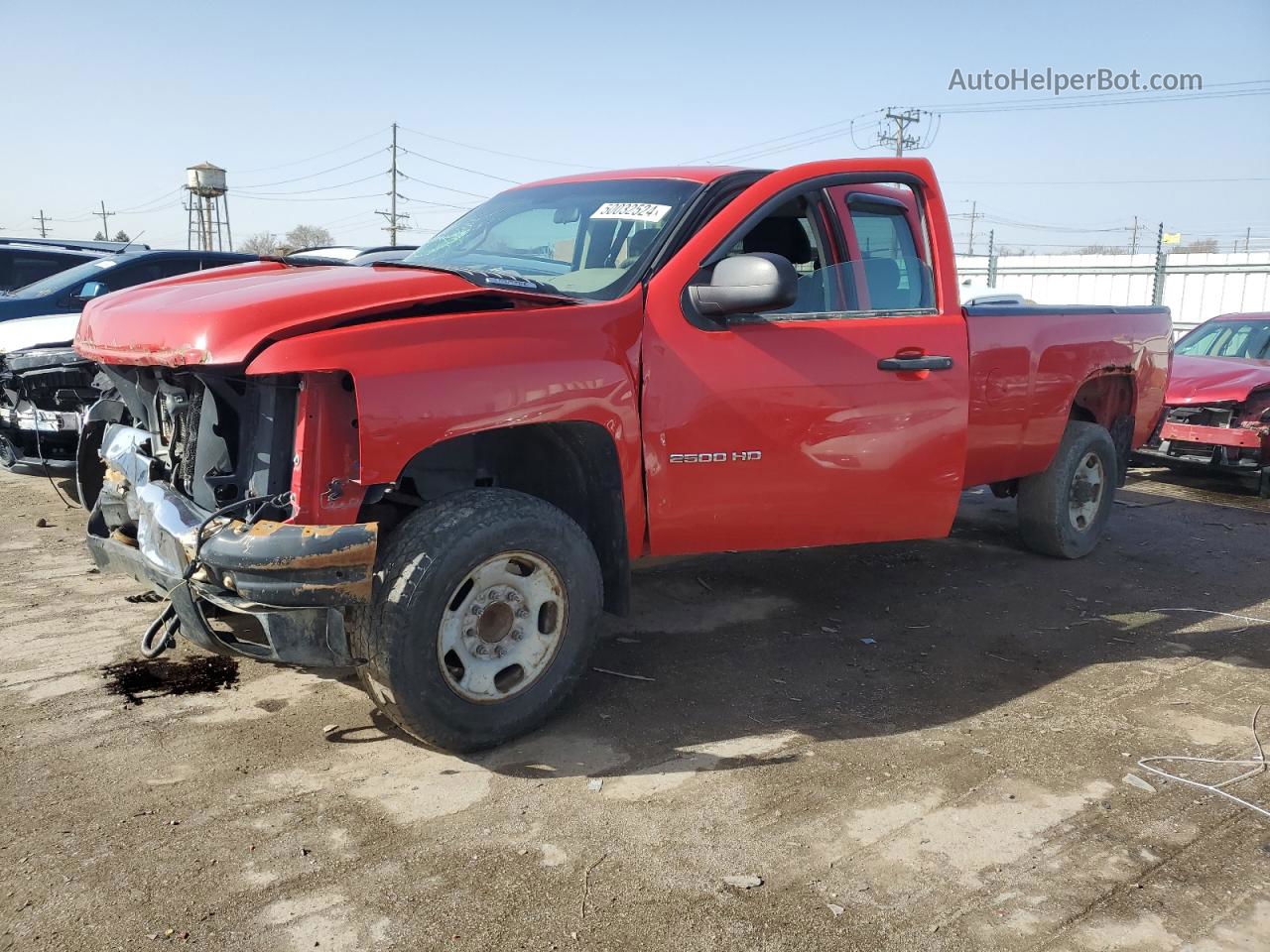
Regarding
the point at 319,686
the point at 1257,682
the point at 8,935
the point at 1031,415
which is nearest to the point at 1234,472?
the point at 1031,415

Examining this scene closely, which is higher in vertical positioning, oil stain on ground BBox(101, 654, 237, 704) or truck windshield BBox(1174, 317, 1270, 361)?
truck windshield BBox(1174, 317, 1270, 361)

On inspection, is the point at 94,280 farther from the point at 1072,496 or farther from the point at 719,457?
the point at 1072,496

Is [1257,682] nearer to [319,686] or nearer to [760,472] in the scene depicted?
[760,472]

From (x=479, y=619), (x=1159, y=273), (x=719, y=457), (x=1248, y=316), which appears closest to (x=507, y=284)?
(x=719, y=457)

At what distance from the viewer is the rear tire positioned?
603 centimetres

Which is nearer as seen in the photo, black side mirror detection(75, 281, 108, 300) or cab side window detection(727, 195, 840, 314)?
cab side window detection(727, 195, 840, 314)

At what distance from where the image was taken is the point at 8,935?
2.44 m

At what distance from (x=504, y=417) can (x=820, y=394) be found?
139cm

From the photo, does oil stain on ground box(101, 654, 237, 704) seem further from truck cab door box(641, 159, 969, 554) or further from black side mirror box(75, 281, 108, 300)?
black side mirror box(75, 281, 108, 300)

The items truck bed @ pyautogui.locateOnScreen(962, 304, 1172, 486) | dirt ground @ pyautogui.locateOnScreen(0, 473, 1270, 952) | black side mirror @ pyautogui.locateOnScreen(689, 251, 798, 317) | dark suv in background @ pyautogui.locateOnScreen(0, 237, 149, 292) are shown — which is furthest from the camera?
dark suv in background @ pyautogui.locateOnScreen(0, 237, 149, 292)

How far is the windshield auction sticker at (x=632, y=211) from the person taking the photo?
408 centimetres

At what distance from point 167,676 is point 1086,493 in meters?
5.25

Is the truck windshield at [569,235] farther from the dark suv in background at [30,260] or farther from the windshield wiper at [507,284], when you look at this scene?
the dark suv in background at [30,260]

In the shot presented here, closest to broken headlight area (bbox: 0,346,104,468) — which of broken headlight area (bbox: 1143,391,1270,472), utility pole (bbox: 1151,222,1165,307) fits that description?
broken headlight area (bbox: 1143,391,1270,472)
